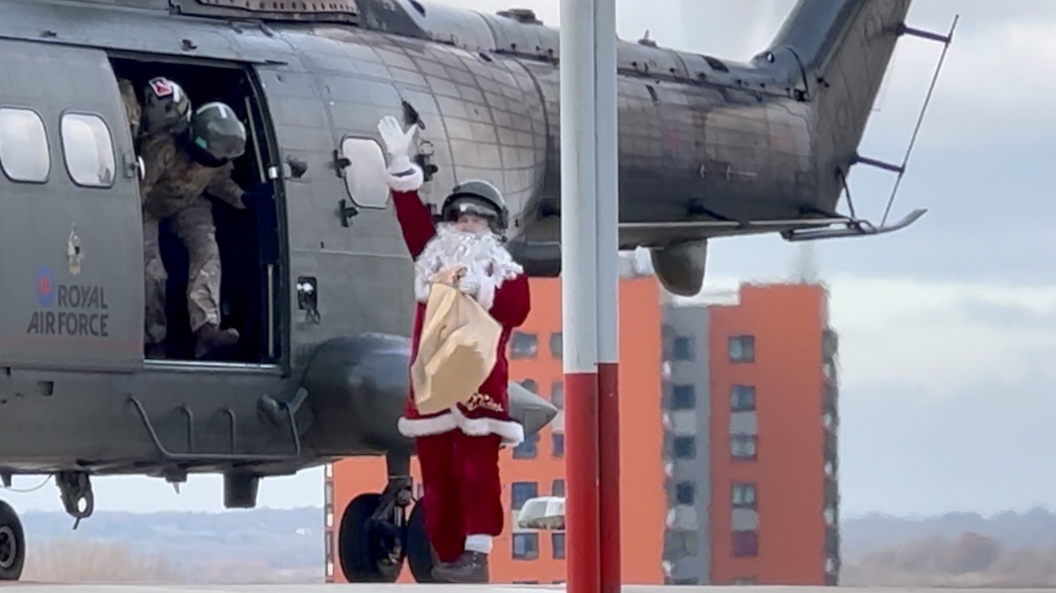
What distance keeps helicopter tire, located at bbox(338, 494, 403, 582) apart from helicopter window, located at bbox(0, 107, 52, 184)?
86.1 inches

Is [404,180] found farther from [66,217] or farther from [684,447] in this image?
[684,447]

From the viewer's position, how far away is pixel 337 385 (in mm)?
10312

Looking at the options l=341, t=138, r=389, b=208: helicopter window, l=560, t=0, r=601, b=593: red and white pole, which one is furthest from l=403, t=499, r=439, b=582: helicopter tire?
l=560, t=0, r=601, b=593: red and white pole

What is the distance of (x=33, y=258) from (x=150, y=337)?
969 millimetres

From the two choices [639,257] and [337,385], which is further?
[639,257]

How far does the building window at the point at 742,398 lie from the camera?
12195 millimetres

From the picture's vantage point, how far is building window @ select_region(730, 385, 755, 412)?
480 inches

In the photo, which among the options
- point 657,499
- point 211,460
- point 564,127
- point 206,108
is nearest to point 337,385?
point 211,460

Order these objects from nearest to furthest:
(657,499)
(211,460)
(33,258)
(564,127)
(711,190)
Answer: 1. (564,127)
2. (33,258)
3. (211,460)
4. (657,499)
5. (711,190)

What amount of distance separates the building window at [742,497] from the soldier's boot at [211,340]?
2797 millimetres

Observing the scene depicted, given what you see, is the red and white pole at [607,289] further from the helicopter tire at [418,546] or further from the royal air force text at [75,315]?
the helicopter tire at [418,546]

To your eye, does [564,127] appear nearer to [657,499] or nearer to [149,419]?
[149,419]

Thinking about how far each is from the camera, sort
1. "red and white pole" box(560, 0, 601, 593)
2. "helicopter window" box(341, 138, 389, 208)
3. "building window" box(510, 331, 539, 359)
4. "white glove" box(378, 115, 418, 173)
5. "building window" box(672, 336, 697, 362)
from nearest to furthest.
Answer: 1. "red and white pole" box(560, 0, 601, 593)
2. "white glove" box(378, 115, 418, 173)
3. "helicopter window" box(341, 138, 389, 208)
4. "building window" box(672, 336, 697, 362)
5. "building window" box(510, 331, 539, 359)

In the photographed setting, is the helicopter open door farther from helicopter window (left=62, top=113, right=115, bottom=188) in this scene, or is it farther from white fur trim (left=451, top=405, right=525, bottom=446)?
Answer: white fur trim (left=451, top=405, right=525, bottom=446)
